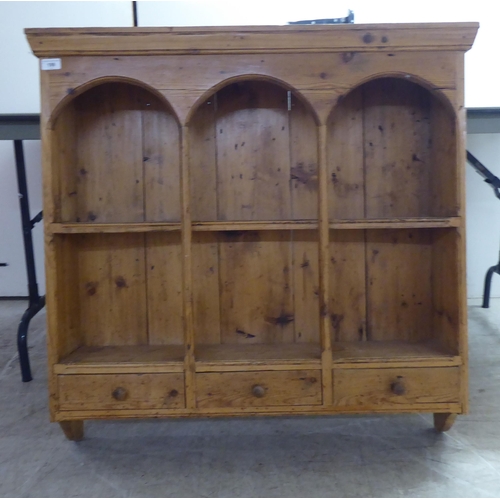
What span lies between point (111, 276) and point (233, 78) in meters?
0.91

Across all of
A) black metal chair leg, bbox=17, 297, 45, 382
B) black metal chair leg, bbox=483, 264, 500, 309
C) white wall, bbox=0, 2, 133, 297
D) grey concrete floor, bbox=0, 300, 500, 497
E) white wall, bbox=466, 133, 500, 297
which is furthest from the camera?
white wall, bbox=0, 2, 133, 297

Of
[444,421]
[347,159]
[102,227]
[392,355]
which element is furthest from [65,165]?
[444,421]

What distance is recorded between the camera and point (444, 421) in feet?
5.14

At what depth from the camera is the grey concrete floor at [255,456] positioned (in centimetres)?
133

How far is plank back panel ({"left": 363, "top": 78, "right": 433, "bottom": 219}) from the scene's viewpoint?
5.46 feet

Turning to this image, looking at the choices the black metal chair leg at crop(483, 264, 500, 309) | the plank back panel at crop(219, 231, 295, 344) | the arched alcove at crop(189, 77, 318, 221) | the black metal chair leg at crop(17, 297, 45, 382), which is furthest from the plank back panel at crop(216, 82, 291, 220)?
the black metal chair leg at crop(483, 264, 500, 309)

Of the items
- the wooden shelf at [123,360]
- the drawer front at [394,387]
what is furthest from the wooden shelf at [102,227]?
the drawer front at [394,387]

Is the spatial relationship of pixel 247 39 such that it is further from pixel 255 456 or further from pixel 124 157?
pixel 255 456

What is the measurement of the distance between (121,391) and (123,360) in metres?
0.11

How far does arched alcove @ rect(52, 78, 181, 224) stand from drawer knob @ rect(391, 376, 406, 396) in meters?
1.01

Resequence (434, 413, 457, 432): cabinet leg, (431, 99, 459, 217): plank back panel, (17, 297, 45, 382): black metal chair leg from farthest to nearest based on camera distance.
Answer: (17, 297, 45, 382): black metal chair leg, (434, 413, 457, 432): cabinet leg, (431, 99, 459, 217): plank back panel

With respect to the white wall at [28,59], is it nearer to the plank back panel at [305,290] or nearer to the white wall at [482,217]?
the plank back panel at [305,290]

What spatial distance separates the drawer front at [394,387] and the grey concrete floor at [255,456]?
0.75 feet

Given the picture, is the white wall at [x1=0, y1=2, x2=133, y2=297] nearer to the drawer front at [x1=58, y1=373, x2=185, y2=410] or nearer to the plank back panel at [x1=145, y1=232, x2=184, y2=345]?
the plank back panel at [x1=145, y1=232, x2=184, y2=345]
